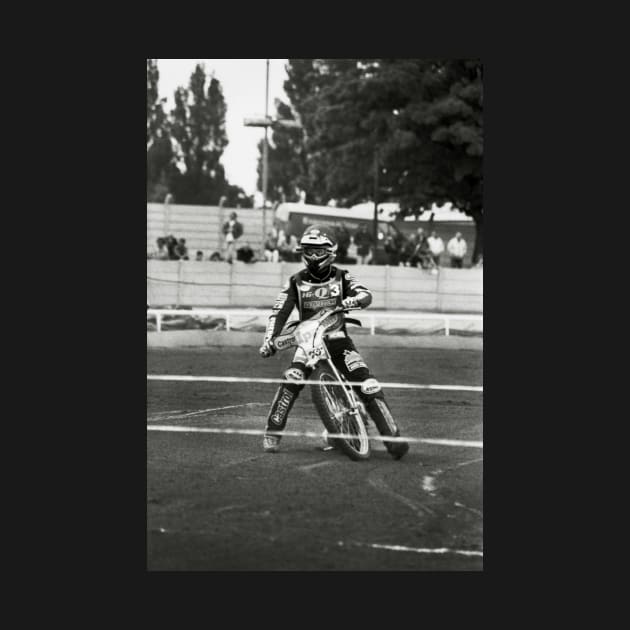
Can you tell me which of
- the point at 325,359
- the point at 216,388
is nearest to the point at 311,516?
the point at 325,359

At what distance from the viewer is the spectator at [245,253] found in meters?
16.2

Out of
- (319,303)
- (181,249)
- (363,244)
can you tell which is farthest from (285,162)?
(363,244)

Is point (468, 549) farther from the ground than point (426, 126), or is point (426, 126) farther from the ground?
point (426, 126)

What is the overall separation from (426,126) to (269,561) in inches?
233

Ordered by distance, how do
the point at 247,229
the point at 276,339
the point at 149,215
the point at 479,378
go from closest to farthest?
the point at 149,215
the point at 276,339
the point at 247,229
the point at 479,378

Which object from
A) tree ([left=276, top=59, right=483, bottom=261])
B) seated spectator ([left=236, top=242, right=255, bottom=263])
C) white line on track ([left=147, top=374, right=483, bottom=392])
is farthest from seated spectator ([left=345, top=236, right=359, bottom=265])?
tree ([left=276, top=59, right=483, bottom=261])

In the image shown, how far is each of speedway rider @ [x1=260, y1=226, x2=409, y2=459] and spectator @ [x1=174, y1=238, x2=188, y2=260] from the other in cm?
158

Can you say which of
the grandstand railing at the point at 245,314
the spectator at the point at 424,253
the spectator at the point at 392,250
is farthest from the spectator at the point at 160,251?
the spectator at the point at 392,250

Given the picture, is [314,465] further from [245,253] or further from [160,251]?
[245,253]

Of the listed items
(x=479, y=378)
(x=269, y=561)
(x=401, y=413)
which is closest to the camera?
(x=269, y=561)

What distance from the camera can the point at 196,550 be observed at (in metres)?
11.1

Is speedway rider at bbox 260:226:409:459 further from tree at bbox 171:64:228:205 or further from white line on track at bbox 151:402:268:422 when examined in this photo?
white line on track at bbox 151:402:268:422

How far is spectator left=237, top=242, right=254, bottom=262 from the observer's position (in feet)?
53.1

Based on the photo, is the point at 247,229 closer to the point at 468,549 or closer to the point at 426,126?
the point at 426,126
